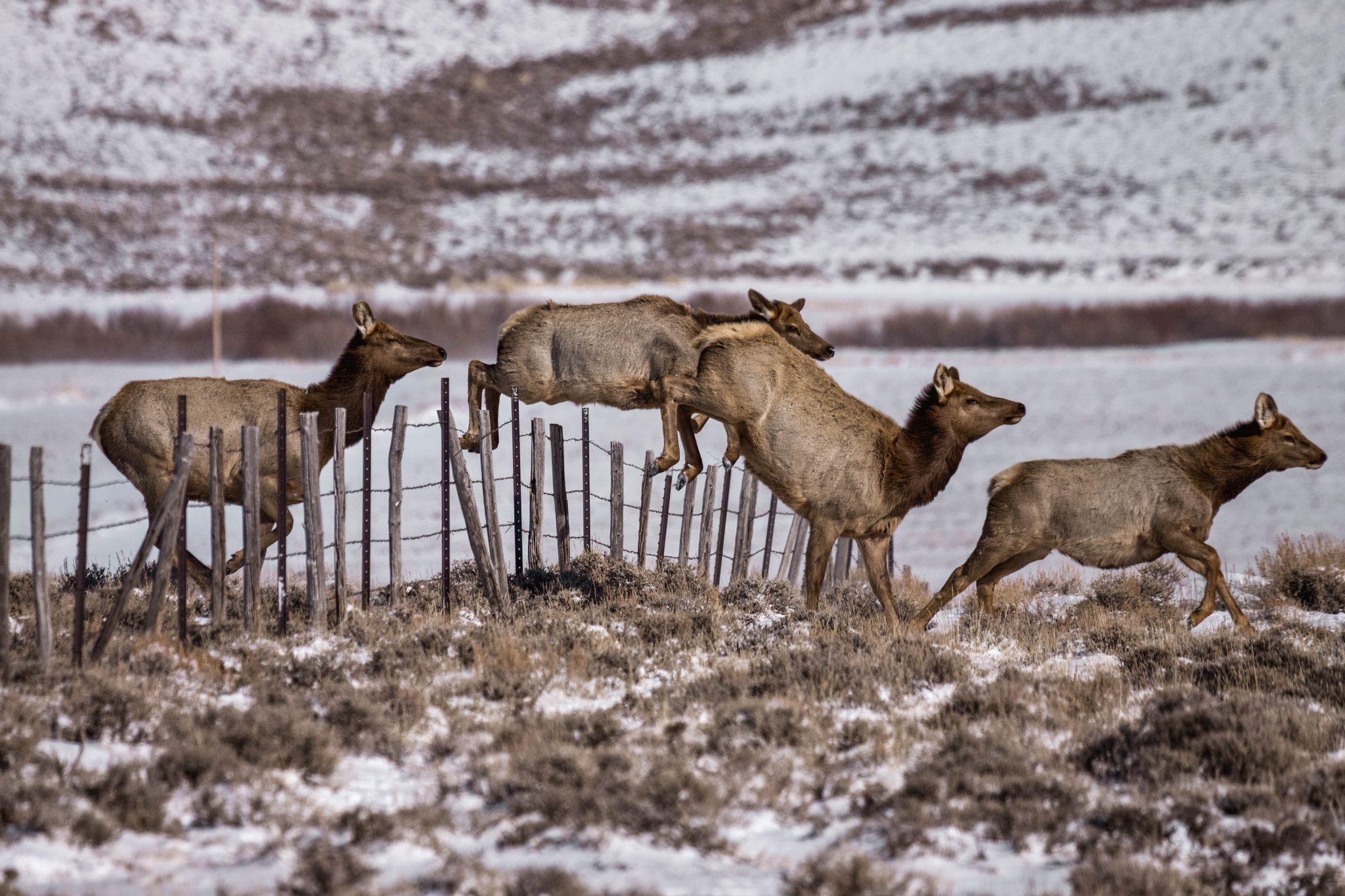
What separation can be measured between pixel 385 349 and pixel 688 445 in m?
2.91

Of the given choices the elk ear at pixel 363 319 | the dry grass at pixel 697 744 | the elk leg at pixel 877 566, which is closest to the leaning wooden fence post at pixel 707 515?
the elk leg at pixel 877 566

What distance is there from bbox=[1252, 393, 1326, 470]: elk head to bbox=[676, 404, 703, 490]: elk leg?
16.8 ft

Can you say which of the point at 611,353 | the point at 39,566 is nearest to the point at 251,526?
the point at 39,566

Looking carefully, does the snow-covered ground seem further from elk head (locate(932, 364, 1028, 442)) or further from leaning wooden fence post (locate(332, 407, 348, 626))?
leaning wooden fence post (locate(332, 407, 348, 626))

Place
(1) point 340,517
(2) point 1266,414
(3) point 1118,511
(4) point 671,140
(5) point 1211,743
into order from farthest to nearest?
(4) point 671,140 → (2) point 1266,414 → (3) point 1118,511 → (1) point 340,517 → (5) point 1211,743

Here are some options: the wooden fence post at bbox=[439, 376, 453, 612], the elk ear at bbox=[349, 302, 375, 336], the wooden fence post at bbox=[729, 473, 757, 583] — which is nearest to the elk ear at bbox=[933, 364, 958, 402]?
the wooden fence post at bbox=[439, 376, 453, 612]

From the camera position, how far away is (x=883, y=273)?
40.4 m

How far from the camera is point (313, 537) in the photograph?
9.27 metres

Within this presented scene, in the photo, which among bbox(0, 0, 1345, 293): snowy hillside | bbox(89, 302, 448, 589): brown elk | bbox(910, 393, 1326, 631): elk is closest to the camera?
bbox(89, 302, 448, 589): brown elk

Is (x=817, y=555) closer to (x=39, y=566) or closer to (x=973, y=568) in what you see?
(x=973, y=568)

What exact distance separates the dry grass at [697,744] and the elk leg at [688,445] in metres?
1.10

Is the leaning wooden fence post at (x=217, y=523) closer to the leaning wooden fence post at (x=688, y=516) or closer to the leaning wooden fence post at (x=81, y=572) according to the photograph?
the leaning wooden fence post at (x=81, y=572)

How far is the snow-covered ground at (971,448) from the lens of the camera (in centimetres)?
2131

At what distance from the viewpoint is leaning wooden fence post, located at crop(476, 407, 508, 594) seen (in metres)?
10.1
